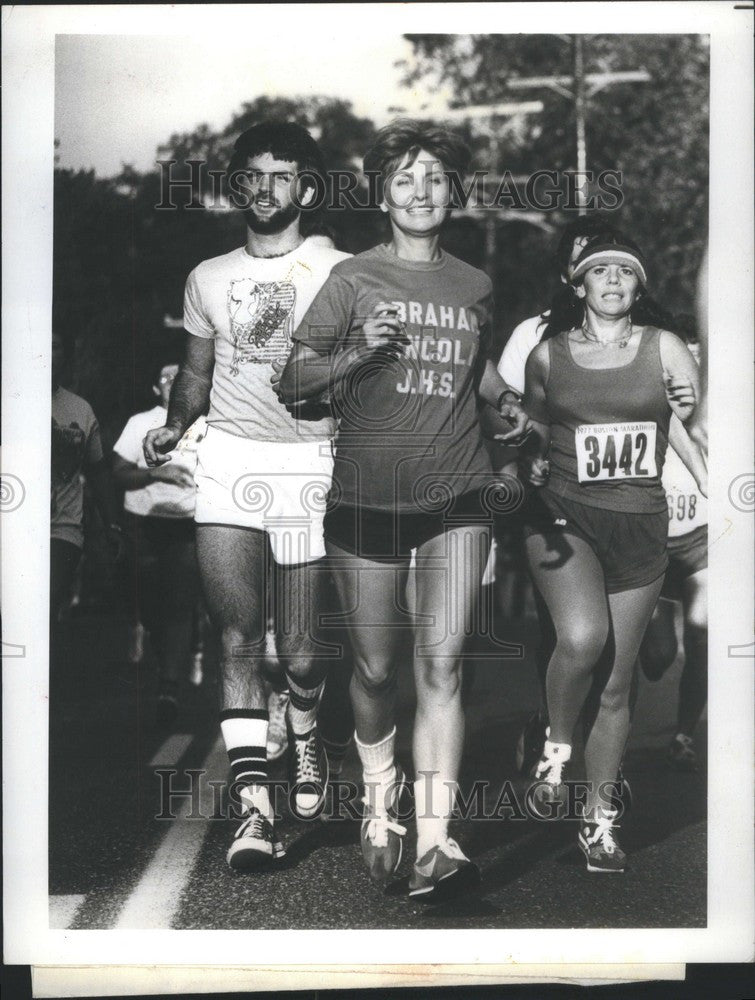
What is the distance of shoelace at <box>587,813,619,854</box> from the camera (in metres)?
4.52

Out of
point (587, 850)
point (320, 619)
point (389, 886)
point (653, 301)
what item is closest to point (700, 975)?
point (587, 850)

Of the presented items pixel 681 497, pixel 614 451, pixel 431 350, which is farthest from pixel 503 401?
pixel 681 497

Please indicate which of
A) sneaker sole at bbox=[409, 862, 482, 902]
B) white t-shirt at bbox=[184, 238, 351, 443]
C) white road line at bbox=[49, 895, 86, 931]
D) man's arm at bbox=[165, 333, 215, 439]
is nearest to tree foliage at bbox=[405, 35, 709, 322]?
white t-shirt at bbox=[184, 238, 351, 443]

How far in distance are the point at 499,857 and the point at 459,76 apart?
102 inches

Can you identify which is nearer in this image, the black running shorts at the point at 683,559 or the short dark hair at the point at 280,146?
the short dark hair at the point at 280,146

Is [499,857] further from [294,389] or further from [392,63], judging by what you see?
A: [392,63]

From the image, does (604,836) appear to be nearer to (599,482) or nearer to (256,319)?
(599,482)

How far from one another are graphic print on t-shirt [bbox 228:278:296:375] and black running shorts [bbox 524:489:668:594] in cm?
99

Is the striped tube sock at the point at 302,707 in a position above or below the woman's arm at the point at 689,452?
below

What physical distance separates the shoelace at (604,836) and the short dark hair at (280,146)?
2.37 meters

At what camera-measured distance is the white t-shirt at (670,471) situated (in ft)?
14.7

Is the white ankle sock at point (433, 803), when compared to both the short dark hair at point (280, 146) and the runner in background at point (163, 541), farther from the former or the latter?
the short dark hair at point (280, 146)

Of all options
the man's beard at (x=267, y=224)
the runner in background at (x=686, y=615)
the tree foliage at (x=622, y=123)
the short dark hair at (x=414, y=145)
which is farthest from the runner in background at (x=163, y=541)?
the runner in background at (x=686, y=615)

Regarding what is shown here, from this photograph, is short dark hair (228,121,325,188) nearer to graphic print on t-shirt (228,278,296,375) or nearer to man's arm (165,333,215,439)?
graphic print on t-shirt (228,278,296,375)
